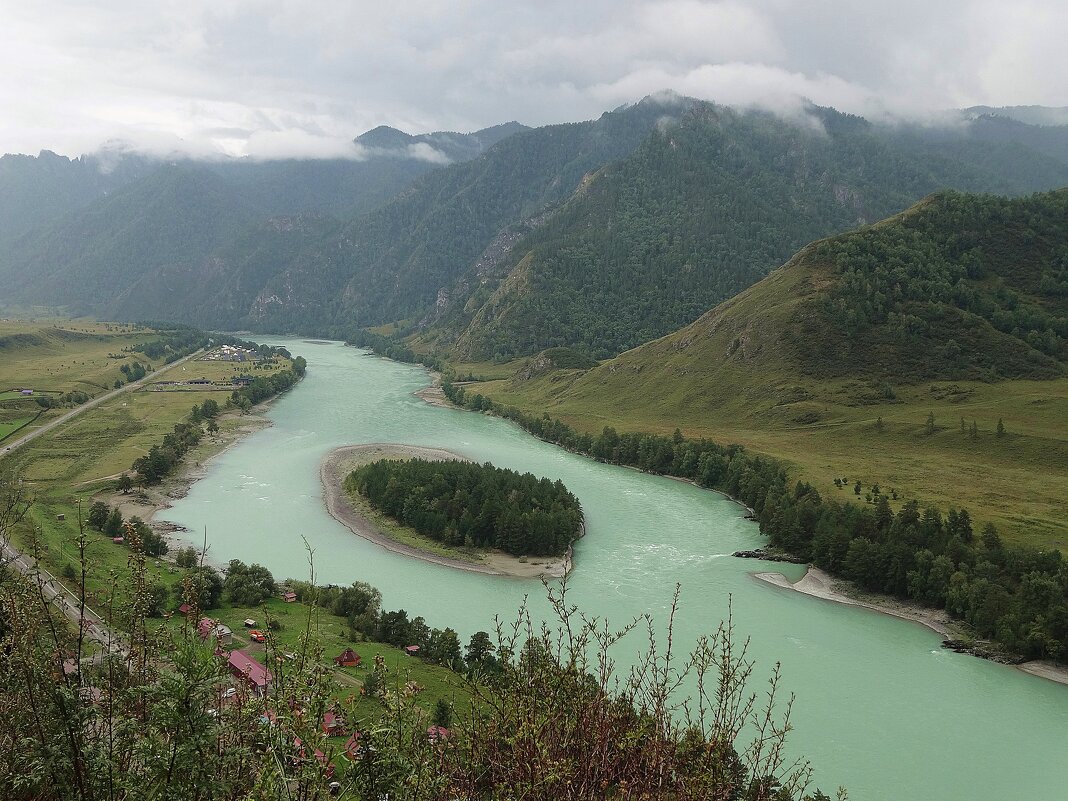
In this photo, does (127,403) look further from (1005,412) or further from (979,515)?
(1005,412)

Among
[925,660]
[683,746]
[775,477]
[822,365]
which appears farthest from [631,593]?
[822,365]

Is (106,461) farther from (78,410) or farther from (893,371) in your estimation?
(893,371)

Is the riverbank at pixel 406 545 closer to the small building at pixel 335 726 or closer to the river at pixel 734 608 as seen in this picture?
the river at pixel 734 608

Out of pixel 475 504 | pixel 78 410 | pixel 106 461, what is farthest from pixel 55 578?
pixel 78 410

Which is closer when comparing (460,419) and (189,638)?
(189,638)

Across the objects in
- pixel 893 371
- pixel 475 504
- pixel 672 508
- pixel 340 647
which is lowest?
pixel 340 647

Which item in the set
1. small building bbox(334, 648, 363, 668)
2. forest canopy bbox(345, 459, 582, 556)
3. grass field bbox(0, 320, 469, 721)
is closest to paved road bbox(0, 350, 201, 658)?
grass field bbox(0, 320, 469, 721)
